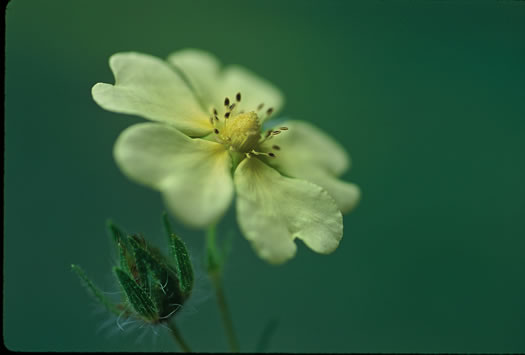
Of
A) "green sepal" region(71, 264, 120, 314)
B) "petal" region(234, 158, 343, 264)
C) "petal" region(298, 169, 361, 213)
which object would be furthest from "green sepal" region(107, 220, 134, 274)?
"petal" region(298, 169, 361, 213)

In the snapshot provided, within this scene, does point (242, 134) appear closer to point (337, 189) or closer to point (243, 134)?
point (243, 134)

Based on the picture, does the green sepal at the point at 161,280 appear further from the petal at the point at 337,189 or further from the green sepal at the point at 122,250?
the petal at the point at 337,189

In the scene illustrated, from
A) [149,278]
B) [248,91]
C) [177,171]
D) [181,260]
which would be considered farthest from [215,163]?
[248,91]

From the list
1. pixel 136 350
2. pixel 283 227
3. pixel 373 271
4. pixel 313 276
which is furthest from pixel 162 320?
pixel 373 271

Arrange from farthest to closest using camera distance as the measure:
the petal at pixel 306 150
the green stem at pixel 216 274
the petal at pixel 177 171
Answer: the petal at pixel 306 150 → the green stem at pixel 216 274 → the petal at pixel 177 171

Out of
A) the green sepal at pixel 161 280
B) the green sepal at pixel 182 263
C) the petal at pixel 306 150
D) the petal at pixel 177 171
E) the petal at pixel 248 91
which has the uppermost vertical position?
the petal at pixel 248 91

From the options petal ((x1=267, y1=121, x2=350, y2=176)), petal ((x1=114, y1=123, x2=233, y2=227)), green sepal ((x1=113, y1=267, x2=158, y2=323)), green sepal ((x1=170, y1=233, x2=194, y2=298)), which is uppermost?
petal ((x1=267, y1=121, x2=350, y2=176))

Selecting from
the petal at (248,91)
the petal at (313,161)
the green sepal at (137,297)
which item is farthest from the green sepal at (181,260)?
the petal at (248,91)

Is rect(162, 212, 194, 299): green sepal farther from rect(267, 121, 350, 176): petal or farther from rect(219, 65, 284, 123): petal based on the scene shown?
rect(219, 65, 284, 123): petal

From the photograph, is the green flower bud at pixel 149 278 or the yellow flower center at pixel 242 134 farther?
the yellow flower center at pixel 242 134
